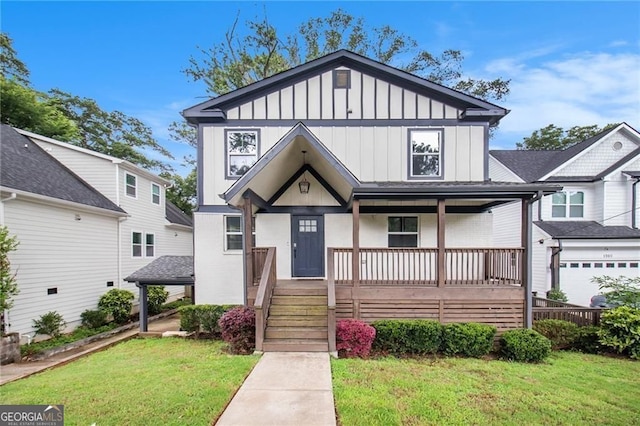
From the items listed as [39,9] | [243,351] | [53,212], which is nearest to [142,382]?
[243,351]

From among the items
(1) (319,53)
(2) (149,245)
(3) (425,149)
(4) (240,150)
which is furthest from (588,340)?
(1) (319,53)

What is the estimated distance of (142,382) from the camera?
4.96m

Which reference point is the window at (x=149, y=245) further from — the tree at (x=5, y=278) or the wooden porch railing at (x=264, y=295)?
the wooden porch railing at (x=264, y=295)

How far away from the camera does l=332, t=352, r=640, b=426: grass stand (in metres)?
4.01

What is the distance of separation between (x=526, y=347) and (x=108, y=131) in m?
31.2

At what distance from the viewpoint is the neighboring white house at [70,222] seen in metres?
8.78

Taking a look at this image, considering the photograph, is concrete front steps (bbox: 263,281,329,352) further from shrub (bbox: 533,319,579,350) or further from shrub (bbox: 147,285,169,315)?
shrub (bbox: 147,285,169,315)

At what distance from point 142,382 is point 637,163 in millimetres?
20424

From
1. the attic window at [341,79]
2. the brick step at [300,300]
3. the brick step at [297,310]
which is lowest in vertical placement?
the brick step at [297,310]

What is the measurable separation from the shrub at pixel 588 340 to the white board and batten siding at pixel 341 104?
693 cm

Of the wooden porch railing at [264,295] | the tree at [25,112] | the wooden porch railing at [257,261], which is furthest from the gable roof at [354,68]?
the tree at [25,112]

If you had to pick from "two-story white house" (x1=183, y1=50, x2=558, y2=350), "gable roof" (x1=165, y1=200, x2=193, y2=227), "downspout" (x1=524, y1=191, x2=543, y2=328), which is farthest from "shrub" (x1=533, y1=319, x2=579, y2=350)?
"gable roof" (x1=165, y1=200, x2=193, y2=227)

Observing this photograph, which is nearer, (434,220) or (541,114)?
(434,220)

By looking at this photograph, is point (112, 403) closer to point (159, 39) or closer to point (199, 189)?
point (199, 189)
